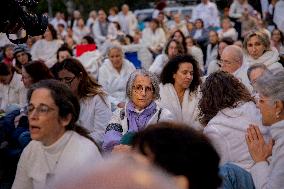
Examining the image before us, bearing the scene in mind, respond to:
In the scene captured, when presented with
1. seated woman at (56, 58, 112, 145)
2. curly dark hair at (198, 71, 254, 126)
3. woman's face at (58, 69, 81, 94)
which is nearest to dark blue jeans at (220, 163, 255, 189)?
curly dark hair at (198, 71, 254, 126)

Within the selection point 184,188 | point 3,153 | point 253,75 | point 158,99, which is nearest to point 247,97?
point 158,99

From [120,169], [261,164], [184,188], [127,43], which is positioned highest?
[127,43]

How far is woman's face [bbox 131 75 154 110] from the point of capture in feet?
17.5

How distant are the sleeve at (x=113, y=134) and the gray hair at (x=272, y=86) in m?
1.31

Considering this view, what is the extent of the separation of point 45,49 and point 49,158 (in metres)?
9.74

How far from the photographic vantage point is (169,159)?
1765 mm

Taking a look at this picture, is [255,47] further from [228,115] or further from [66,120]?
[66,120]

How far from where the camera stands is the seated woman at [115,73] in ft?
29.0

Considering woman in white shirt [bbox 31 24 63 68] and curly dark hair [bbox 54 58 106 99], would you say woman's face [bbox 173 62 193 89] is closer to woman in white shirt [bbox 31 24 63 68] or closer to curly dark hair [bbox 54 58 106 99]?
curly dark hair [bbox 54 58 106 99]

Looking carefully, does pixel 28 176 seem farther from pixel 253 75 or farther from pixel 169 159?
pixel 253 75

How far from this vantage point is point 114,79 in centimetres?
892

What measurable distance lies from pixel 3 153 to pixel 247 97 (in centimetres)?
257

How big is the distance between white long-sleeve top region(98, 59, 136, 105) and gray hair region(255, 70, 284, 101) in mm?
4431

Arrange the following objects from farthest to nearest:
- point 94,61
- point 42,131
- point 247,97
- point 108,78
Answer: point 94,61, point 108,78, point 247,97, point 42,131
